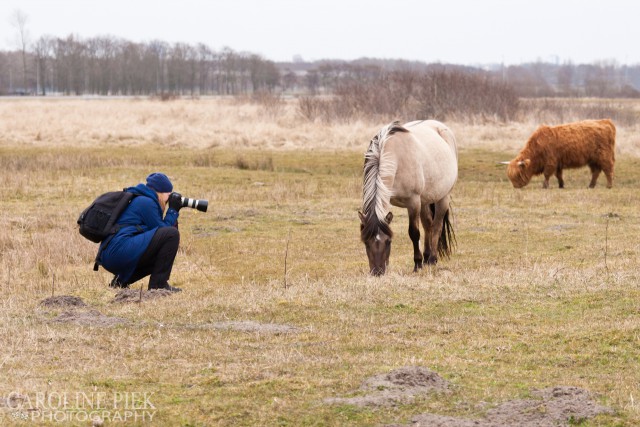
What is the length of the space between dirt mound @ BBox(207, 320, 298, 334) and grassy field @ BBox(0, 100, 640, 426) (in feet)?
0.23

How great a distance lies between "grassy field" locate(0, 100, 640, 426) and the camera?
19.4ft

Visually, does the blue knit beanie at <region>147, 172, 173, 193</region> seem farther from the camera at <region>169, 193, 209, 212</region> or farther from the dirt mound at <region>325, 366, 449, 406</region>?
the dirt mound at <region>325, 366, 449, 406</region>

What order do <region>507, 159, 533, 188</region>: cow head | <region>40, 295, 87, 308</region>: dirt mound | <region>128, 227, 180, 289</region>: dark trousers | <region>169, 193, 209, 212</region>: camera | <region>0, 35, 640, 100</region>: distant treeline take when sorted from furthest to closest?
<region>0, 35, 640, 100</region>: distant treeline → <region>507, 159, 533, 188</region>: cow head → <region>169, 193, 209, 212</region>: camera → <region>128, 227, 180, 289</region>: dark trousers → <region>40, 295, 87, 308</region>: dirt mound

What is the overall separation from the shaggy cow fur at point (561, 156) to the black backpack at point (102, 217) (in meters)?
15.5

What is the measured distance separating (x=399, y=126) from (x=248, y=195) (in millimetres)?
9320

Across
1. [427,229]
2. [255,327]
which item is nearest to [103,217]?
[255,327]

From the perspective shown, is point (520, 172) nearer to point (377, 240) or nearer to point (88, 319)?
point (377, 240)

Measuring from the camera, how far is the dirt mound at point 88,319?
8.01m

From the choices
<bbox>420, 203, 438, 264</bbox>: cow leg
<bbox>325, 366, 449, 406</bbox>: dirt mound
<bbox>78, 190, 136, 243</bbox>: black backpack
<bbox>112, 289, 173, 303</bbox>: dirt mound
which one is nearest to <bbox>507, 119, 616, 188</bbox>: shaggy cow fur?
<bbox>420, 203, 438, 264</bbox>: cow leg

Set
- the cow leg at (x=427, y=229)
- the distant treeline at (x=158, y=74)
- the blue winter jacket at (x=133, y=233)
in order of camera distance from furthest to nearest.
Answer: the distant treeline at (x=158, y=74) → the cow leg at (x=427, y=229) → the blue winter jacket at (x=133, y=233)

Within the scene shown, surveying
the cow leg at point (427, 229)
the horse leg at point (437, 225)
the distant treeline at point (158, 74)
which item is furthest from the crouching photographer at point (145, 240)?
the distant treeline at point (158, 74)

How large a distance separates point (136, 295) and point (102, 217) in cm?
92

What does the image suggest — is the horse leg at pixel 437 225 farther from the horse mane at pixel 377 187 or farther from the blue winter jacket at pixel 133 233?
the blue winter jacket at pixel 133 233

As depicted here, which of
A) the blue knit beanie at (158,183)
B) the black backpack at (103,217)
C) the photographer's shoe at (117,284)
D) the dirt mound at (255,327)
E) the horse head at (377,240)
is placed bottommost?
the photographer's shoe at (117,284)
